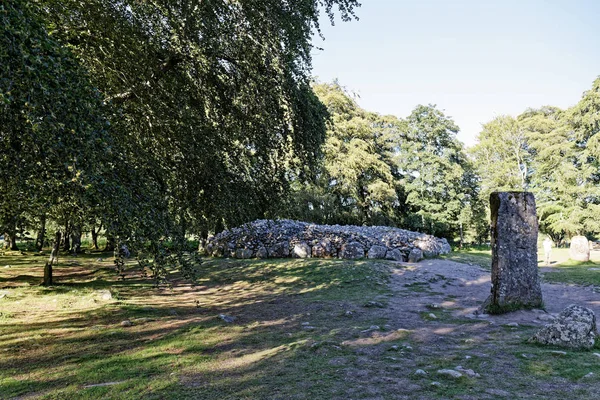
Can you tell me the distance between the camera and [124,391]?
152 inches

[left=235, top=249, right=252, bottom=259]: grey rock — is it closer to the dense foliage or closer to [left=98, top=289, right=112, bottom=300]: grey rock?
[left=98, top=289, right=112, bottom=300]: grey rock

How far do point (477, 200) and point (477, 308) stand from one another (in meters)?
34.8

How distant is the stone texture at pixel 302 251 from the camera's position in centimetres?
1820

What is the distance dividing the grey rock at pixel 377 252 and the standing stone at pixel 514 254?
9269 millimetres

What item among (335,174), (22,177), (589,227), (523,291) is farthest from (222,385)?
(589,227)

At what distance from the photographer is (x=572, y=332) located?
5117 millimetres

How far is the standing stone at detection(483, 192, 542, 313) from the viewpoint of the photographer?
7.81 meters

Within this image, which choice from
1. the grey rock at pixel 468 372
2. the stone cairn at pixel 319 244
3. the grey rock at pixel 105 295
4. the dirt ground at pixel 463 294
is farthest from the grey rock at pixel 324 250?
the grey rock at pixel 468 372

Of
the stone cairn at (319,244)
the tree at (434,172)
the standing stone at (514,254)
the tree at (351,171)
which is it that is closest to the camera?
the standing stone at (514,254)

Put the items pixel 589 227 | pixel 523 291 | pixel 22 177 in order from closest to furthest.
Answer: pixel 22 177
pixel 523 291
pixel 589 227

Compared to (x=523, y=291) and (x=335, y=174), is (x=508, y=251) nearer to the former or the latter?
(x=523, y=291)

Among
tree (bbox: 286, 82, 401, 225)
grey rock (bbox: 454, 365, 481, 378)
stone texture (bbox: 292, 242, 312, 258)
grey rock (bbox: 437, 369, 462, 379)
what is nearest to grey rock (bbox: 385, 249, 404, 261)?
stone texture (bbox: 292, 242, 312, 258)

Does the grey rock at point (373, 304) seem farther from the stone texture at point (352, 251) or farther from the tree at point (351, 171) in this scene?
the tree at point (351, 171)

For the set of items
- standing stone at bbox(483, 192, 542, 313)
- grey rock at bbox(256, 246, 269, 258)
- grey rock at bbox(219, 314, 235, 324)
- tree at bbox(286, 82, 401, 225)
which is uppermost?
tree at bbox(286, 82, 401, 225)
